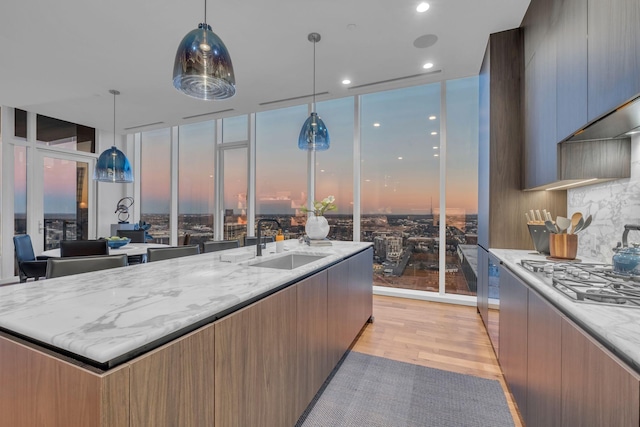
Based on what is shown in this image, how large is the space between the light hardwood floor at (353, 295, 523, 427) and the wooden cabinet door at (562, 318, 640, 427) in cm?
91

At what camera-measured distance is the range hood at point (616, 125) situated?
48.8 inches

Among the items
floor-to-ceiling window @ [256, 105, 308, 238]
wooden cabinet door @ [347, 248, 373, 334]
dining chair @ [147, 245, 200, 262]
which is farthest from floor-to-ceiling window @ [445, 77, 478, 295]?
dining chair @ [147, 245, 200, 262]

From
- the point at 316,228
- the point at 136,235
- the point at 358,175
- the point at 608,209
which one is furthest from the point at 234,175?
the point at 608,209

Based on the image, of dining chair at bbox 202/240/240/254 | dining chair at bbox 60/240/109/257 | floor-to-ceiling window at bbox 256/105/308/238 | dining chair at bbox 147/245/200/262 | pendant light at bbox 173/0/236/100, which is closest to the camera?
pendant light at bbox 173/0/236/100

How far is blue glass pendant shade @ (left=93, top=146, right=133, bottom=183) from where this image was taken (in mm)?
3764

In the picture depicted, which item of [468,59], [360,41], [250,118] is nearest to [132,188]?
[250,118]

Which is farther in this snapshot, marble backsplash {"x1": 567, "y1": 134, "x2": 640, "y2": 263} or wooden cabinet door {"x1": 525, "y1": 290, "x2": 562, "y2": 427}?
marble backsplash {"x1": 567, "y1": 134, "x2": 640, "y2": 263}

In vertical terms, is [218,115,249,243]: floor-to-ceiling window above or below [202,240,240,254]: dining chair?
above

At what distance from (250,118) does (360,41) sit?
2.97 m

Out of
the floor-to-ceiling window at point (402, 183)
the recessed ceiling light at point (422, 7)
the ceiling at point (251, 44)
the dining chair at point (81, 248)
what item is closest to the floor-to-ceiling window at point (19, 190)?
→ the ceiling at point (251, 44)

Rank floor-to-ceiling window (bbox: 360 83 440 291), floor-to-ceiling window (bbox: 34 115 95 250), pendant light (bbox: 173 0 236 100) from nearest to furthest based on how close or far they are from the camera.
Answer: pendant light (bbox: 173 0 236 100) < floor-to-ceiling window (bbox: 360 83 440 291) < floor-to-ceiling window (bbox: 34 115 95 250)

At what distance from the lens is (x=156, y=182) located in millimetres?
6316

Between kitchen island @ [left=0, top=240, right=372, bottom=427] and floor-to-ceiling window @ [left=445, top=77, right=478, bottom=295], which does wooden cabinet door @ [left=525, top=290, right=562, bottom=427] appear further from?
floor-to-ceiling window @ [left=445, top=77, right=478, bottom=295]

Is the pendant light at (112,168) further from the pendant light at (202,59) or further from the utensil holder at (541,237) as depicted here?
the utensil holder at (541,237)
